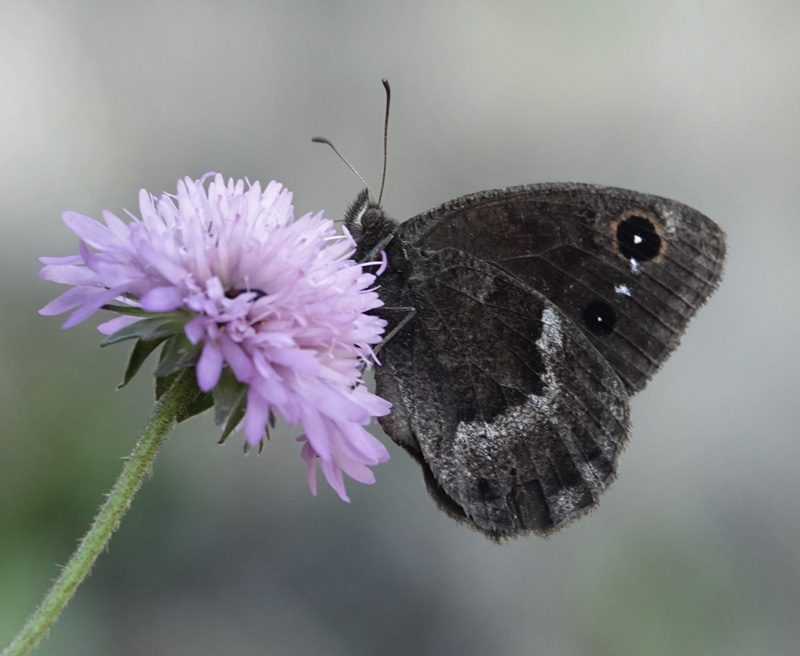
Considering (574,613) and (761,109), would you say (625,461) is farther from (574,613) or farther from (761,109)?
(761,109)

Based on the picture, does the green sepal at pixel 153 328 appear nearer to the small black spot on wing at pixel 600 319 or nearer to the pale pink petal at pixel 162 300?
the pale pink petal at pixel 162 300

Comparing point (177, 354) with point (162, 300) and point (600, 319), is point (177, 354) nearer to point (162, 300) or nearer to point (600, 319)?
point (162, 300)

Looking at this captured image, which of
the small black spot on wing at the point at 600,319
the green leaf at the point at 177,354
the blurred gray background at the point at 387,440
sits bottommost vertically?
the blurred gray background at the point at 387,440

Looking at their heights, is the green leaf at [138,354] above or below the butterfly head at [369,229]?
above

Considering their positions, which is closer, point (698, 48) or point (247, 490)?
point (247, 490)

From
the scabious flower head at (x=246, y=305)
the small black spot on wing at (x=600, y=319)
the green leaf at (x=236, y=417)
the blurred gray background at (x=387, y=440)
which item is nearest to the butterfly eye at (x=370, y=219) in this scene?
the scabious flower head at (x=246, y=305)

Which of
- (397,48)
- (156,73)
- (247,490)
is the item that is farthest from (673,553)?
(156,73)
